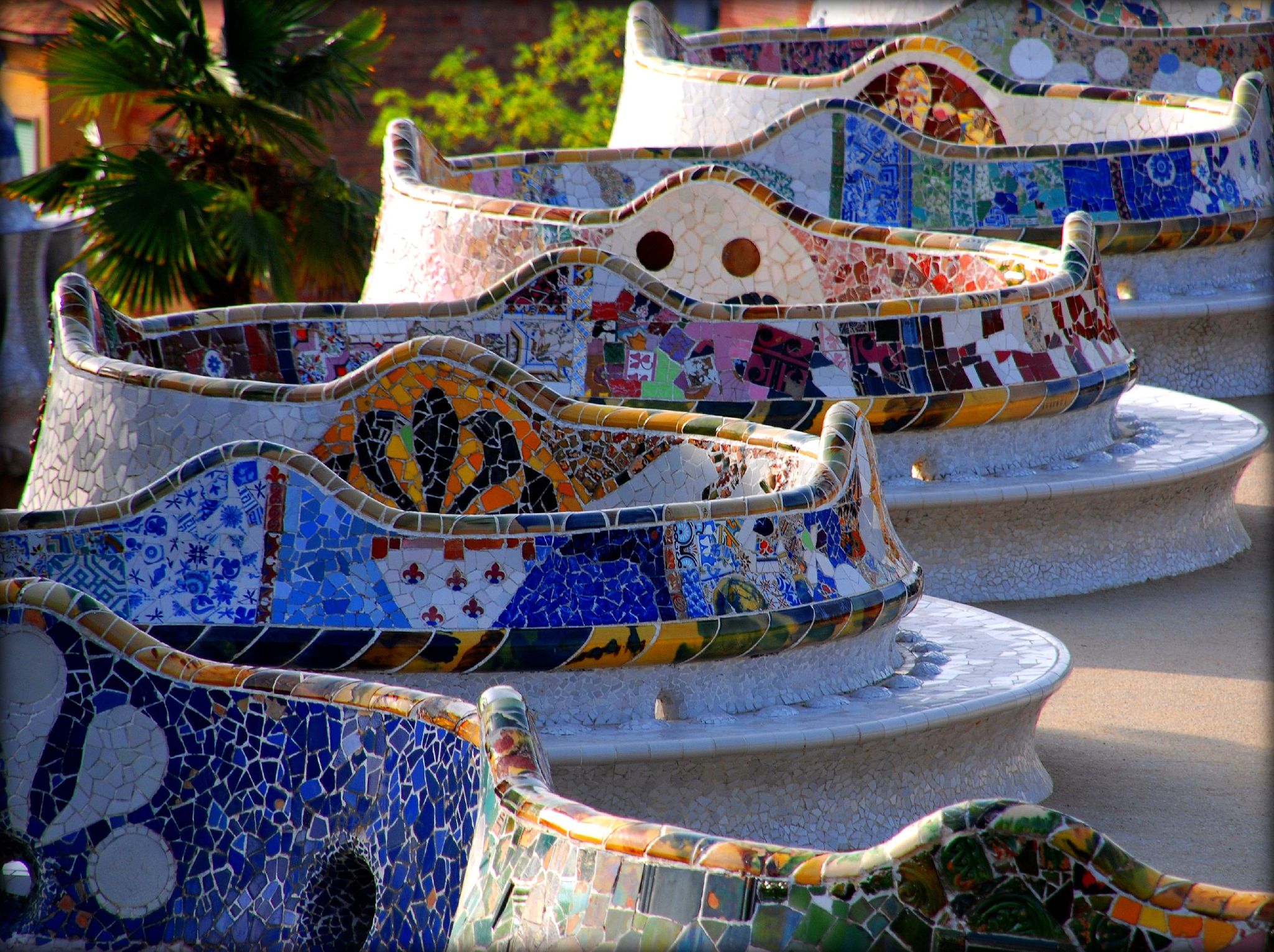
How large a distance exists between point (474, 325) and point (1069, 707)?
8.06 feet

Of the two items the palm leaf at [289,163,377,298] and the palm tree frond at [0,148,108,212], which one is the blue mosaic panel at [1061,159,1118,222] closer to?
the palm leaf at [289,163,377,298]

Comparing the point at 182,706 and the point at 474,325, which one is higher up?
the point at 474,325

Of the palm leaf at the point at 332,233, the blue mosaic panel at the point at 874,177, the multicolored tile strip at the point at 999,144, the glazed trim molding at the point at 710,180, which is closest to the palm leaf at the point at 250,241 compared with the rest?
the palm leaf at the point at 332,233

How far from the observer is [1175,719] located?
5855mm

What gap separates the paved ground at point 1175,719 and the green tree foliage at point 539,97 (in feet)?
30.5

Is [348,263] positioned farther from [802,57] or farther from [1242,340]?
[1242,340]

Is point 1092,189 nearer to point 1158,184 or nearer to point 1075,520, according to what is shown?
point 1158,184

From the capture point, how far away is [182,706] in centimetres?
384

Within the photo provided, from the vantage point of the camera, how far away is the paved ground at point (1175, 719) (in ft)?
16.3

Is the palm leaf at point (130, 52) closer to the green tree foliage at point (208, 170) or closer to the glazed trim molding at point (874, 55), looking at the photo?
the green tree foliage at point (208, 170)

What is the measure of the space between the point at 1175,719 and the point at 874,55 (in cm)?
538

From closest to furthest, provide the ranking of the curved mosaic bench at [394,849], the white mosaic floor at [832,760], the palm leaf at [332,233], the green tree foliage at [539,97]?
the curved mosaic bench at [394,849] < the white mosaic floor at [832,760] < the palm leaf at [332,233] < the green tree foliage at [539,97]

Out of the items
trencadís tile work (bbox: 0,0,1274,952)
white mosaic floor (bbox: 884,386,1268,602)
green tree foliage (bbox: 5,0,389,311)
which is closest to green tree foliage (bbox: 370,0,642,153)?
green tree foliage (bbox: 5,0,389,311)

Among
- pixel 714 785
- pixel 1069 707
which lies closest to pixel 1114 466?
pixel 1069 707
